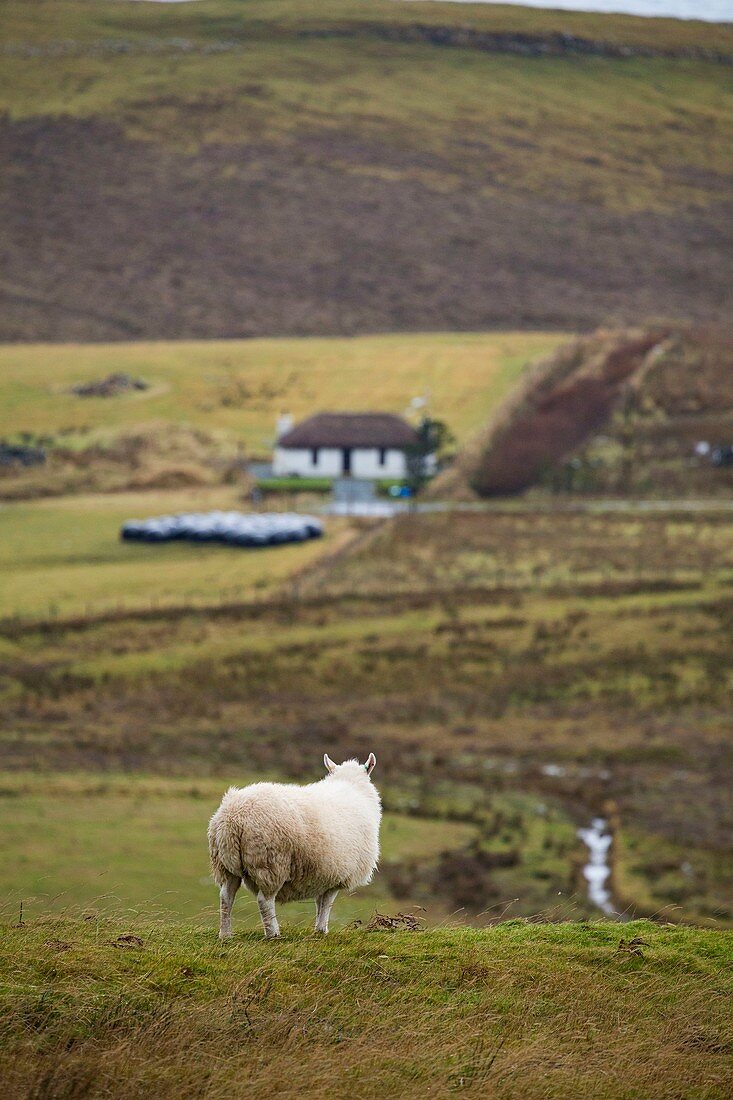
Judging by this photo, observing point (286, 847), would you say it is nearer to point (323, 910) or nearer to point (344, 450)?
point (323, 910)

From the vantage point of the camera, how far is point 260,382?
120062mm

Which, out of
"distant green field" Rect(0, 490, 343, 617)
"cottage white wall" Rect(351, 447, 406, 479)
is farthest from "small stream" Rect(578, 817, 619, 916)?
"cottage white wall" Rect(351, 447, 406, 479)

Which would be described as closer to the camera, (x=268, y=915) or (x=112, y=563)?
(x=268, y=915)

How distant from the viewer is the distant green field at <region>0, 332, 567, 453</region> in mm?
110125

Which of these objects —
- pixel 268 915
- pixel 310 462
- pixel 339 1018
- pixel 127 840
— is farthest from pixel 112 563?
pixel 339 1018

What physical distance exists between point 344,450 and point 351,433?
1.19m

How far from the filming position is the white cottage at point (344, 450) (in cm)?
9312

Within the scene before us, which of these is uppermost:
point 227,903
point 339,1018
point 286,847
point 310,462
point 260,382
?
point 286,847

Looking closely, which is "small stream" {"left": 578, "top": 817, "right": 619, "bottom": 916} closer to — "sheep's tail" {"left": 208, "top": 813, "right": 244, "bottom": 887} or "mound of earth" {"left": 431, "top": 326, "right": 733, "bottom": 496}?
"sheep's tail" {"left": 208, "top": 813, "right": 244, "bottom": 887}

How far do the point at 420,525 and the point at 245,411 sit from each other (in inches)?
1392

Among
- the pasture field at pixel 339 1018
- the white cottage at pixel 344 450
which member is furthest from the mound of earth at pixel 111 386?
the pasture field at pixel 339 1018

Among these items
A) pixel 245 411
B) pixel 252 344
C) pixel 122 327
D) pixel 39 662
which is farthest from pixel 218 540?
pixel 122 327

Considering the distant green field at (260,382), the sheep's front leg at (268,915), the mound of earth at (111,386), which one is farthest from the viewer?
the mound of earth at (111,386)

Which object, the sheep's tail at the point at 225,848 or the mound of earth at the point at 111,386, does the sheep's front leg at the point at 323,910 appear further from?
the mound of earth at the point at 111,386
